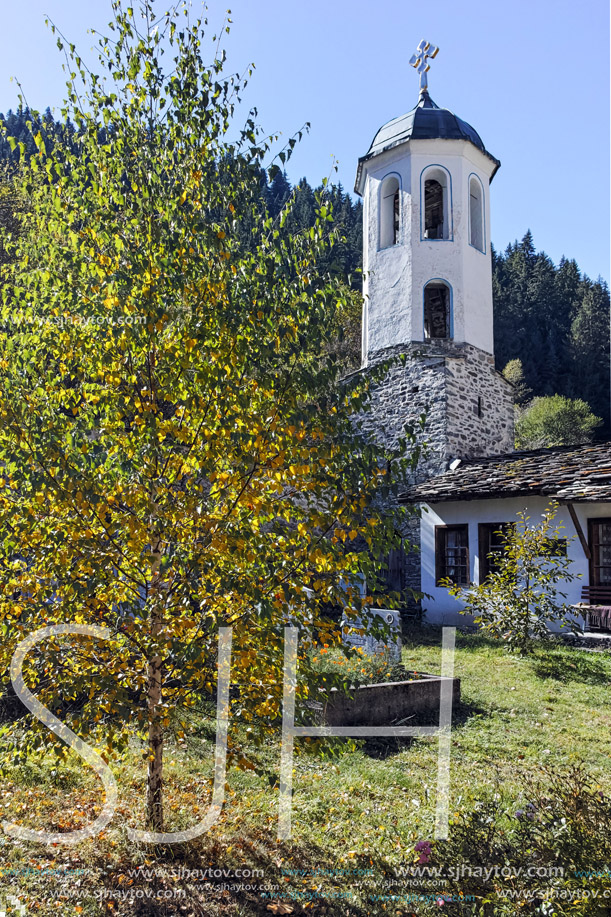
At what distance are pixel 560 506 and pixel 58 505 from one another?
1097 centimetres

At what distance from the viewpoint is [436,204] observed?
1819 centimetres

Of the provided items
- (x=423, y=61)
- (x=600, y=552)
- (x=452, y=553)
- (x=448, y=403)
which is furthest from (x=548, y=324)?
(x=600, y=552)

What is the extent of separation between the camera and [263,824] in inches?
181

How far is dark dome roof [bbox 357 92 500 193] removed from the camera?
1741 cm

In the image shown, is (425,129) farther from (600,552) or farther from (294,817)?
(294,817)

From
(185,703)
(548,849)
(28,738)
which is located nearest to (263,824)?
(185,703)

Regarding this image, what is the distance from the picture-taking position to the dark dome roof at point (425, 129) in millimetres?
17406

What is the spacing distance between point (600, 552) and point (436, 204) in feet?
36.0

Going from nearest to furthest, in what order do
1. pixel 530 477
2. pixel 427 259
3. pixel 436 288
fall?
pixel 530 477
pixel 427 259
pixel 436 288

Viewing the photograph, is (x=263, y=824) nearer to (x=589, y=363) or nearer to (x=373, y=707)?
(x=373, y=707)

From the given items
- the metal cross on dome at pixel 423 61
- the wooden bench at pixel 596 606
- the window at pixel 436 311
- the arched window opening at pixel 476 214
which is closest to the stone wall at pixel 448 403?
the window at pixel 436 311

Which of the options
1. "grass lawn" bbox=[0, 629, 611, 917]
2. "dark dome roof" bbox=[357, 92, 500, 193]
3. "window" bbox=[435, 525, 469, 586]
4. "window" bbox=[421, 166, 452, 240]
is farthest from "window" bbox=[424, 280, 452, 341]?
"grass lawn" bbox=[0, 629, 611, 917]

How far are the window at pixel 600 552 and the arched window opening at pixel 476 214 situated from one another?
9086 millimetres

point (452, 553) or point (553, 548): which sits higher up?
point (553, 548)
